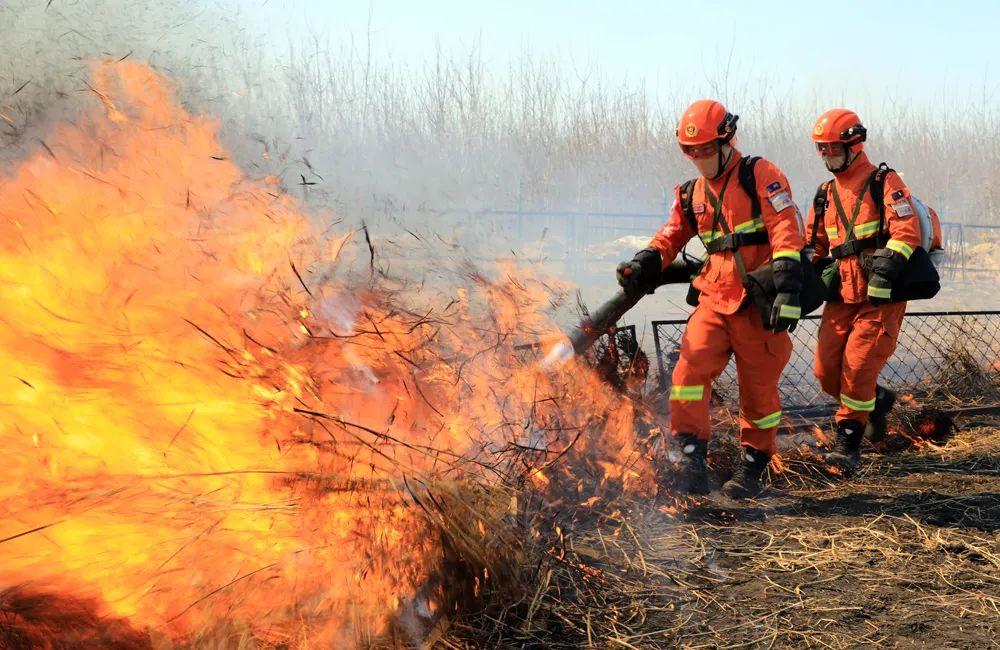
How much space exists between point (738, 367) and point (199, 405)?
2.76m

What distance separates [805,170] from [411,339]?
32794mm

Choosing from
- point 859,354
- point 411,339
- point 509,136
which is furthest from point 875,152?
point 411,339

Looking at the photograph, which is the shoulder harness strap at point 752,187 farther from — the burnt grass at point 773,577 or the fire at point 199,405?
the fire at point 199,405

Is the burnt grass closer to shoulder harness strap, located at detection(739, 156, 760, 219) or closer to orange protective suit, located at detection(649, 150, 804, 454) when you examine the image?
orange protective suit, located at detection(649, 150, 804, 454)

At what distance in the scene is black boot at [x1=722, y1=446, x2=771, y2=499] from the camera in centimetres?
433

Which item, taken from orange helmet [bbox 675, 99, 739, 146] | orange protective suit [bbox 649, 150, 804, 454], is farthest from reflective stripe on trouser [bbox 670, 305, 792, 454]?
orange helmet [bbox 675, 99, 739, 146]

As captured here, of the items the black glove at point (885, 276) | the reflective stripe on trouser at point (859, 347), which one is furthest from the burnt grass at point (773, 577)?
the black glove at point (885, 276)

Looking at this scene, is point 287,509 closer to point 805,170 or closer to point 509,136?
point 509,136

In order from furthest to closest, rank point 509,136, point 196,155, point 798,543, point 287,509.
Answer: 1. point 509,136
2. point 798,543
3. point 196,155
4. point 287,509

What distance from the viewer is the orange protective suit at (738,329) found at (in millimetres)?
4172

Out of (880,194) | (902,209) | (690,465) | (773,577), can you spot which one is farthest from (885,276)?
(773,577)

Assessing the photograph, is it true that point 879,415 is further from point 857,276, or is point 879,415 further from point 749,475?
point 749,475

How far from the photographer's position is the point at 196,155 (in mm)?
3361

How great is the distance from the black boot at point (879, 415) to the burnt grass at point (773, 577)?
71 centimetres
